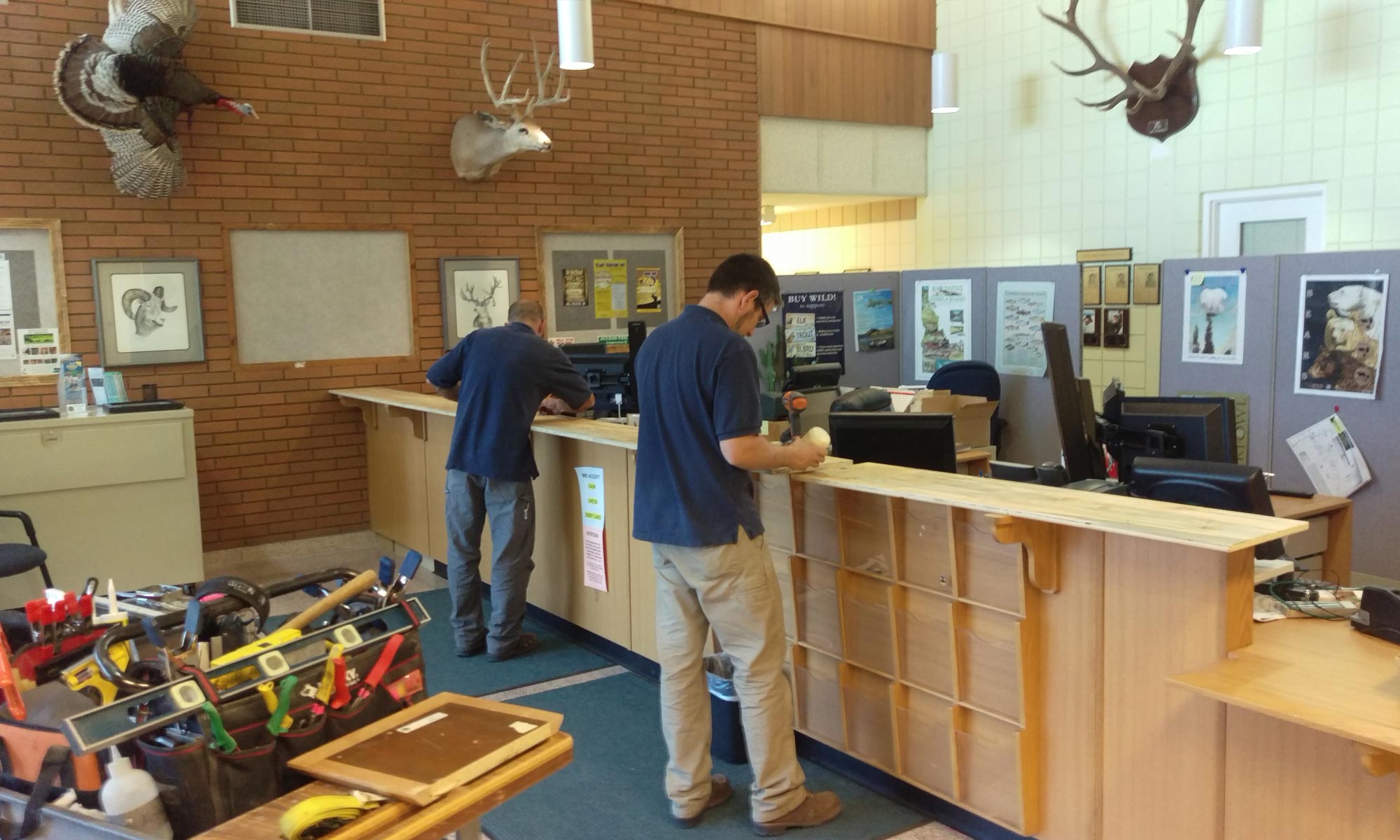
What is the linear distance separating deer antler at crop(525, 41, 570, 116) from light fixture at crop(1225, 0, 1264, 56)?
13.9 feet

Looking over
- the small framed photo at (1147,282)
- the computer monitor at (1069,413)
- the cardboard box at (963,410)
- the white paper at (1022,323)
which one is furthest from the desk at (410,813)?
the small framed photo at (1147,282)

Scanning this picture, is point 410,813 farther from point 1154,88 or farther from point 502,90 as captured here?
point 1154,88

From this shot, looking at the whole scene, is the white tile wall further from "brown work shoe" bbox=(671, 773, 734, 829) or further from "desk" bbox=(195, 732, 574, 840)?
"desk" bbox=(195, 732, 574, 840)

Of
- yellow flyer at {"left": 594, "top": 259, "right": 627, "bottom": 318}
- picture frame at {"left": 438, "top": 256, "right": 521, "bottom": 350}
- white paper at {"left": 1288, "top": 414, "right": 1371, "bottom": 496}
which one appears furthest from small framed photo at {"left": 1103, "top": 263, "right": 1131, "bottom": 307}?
picture frame at {"left": 438, "top": 256, "right": 521, "bottom": 350}

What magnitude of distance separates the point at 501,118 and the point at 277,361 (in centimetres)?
222

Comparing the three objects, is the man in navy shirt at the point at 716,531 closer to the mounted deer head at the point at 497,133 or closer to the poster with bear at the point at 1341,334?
the mounted deer head at the point at 497,133

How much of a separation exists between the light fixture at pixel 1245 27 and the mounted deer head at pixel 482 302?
5.06 m

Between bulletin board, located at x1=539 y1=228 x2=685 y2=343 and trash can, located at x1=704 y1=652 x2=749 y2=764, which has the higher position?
bulletin board, located at x1=539 y1=228 x2=685 y2=343

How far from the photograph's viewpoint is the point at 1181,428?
12.4ft

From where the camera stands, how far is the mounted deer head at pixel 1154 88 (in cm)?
742

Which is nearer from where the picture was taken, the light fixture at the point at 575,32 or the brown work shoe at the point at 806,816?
the brown work shoe at the point at 806,816

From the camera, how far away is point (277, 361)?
6.69 m

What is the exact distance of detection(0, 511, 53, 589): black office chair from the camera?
4680mm

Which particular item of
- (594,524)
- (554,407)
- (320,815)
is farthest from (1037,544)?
(554,407)
